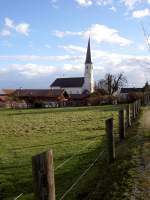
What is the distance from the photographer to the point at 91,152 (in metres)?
15.3

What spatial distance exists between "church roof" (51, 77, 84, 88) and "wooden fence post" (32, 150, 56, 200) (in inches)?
6270

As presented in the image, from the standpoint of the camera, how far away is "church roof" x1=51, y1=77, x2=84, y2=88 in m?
166

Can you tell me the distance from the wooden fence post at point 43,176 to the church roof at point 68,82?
159m

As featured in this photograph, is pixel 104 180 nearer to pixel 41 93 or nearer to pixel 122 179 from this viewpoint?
pixel 122 179

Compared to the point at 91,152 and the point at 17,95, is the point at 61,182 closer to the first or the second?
the point at 91,152

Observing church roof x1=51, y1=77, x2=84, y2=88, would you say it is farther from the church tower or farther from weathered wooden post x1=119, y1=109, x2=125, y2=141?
weathered wooden post x1=119, y1=109, x2=125, y2=141

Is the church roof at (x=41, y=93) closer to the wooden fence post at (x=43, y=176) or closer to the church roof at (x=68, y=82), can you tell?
the church roof at (x=68, y=82)

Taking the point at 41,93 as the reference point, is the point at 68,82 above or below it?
above

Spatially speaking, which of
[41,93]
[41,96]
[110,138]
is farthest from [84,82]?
[110,138]

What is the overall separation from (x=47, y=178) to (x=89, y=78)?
527ft

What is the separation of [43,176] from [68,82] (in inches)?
6473

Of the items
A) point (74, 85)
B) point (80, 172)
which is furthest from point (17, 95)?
point (80, 172)

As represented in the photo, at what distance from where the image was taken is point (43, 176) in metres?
5.08

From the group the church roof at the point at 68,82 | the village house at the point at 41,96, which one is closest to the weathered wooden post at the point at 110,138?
the village house at the point at 41,96
